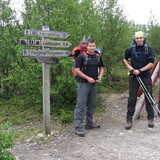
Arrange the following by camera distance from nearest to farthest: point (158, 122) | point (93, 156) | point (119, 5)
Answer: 1. point (93, 156)
2. point (158, 122)
3. point (119, 5)

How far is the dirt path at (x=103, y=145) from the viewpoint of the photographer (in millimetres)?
3898

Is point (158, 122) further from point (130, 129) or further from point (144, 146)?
point (144, 146)

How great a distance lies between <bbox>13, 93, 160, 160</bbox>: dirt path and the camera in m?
3.90

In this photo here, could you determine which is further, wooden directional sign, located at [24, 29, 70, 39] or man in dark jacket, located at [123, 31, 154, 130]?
man in dark jacket, located at [123, 31, 154, 130]

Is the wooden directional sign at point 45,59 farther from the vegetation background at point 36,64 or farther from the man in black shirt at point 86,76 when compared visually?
the vegetation background at point 36,64

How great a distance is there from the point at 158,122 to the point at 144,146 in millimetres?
1590

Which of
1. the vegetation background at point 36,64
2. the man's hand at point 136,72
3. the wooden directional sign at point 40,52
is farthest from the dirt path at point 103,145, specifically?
the wooden directional sign at point 40,52

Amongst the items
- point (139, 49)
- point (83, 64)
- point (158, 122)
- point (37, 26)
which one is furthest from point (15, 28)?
point (158, 122)

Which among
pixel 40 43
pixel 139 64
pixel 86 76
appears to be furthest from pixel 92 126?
pixel 40 43

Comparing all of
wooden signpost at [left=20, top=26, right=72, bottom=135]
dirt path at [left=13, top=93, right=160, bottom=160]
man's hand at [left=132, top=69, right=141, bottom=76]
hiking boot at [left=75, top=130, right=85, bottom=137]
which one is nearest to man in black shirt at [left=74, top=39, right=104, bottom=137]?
hiking boot at [left=75, top=130, right=85, bottom=137]

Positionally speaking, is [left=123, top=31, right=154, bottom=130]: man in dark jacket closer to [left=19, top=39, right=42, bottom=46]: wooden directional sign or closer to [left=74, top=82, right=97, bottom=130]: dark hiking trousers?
[left=74, top=82, right=97, bottom=130]: dark hiking trousers

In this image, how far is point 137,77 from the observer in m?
5.07

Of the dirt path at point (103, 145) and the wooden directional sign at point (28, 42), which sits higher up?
the wooden directional sign at point (28, 42)

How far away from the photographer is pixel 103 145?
14.2ft
